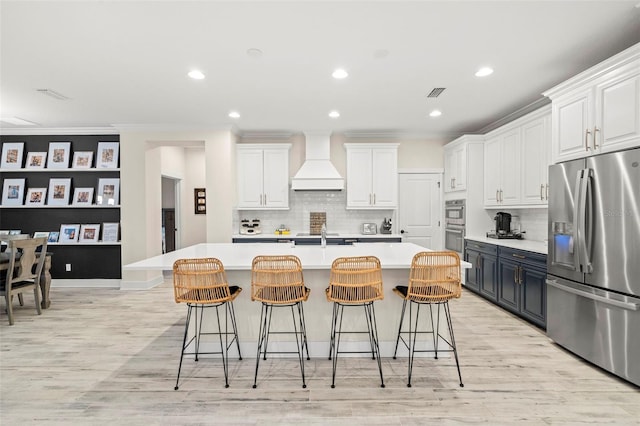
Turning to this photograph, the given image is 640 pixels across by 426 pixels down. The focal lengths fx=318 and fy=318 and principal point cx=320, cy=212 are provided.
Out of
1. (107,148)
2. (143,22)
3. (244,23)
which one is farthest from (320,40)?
(107,148)

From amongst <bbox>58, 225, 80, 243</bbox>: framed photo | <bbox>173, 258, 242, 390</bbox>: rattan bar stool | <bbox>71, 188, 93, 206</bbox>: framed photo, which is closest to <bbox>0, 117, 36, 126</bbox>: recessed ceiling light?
<bbox>71, 188, 93, 206</bbox>: framed photo

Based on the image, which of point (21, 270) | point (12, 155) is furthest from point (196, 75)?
point (12, 155)

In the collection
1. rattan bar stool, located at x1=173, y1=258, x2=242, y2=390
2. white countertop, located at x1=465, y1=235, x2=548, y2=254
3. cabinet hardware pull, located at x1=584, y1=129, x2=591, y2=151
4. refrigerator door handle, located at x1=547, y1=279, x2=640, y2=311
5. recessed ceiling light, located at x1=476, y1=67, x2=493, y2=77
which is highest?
recessed ceiling light, located at x1=476, y1=67, x2=493, y2=77

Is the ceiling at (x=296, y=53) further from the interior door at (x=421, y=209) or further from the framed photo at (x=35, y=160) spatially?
the interior door at (x=421, y=209)

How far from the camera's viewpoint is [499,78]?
353 cm

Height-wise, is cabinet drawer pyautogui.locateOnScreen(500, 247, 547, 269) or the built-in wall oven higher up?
the built-in wall oven

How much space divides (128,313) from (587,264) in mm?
5196

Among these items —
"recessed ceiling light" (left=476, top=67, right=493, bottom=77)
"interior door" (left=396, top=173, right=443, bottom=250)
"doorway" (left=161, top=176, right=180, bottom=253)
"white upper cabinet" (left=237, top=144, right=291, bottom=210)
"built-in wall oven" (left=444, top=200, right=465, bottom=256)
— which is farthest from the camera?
"doorway" (left=161, top=176, right=180, bottom=253)

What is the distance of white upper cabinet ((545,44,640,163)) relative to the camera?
245 cm

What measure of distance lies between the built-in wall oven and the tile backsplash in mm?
1035

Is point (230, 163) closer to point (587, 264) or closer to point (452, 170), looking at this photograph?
point (452, 170)

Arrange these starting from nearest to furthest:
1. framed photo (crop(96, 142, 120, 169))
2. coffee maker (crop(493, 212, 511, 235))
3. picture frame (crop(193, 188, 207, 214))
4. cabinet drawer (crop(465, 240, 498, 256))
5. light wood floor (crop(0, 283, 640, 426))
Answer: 1. light wood floor (crop(0, 283, 640, 426))
2. cabinet drawer (crop(465, 240, 498, 256))
3. coffee maker (crop(493, 212, 511, 235))
4. framed photo (crop(96, 142, 120, 169))
5. picture frame (crop(193, 188, 207, 214))

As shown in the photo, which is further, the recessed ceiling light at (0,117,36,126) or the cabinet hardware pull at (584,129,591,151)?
the recessed ceiling light at (0,117,36,126)

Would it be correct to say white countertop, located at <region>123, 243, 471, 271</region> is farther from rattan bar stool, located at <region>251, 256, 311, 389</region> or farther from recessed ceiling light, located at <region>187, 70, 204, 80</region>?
recessed ceiling light, located at <region>187, 70, 204, 80</region>
